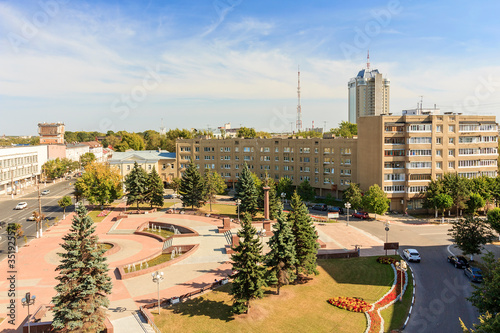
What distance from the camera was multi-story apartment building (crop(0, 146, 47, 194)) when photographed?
79.9m

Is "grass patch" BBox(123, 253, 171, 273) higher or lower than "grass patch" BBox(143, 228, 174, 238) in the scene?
lower

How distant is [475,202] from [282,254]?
41.8m

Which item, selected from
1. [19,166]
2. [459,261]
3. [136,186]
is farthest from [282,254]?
[19,166]

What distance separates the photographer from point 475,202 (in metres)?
54.6

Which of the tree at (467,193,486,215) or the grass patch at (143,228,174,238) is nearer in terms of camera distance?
the grass patch at (143,228,174,238)

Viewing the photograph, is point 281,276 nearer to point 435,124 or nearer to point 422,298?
point 422,298

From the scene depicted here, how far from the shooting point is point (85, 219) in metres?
22.2

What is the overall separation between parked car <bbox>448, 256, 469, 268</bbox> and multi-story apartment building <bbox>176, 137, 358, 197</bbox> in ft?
105

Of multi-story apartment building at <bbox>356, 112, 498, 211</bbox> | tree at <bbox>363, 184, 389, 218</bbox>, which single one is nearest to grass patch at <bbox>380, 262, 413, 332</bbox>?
tree at <bbox>363, 184, 389, 218</bbox>

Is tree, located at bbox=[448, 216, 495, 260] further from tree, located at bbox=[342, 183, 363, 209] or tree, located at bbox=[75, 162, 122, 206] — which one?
tree, located at bbox=[75, 162, 122, 206]

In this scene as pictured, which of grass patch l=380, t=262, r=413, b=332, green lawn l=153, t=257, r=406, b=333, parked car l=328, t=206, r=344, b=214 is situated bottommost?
grass patch l=380, t=262, r=413, b=332

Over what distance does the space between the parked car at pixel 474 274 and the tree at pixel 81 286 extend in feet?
96.5

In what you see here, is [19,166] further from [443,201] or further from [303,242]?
[443,201]

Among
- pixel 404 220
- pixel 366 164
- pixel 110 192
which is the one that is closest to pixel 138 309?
pixel 110 192
